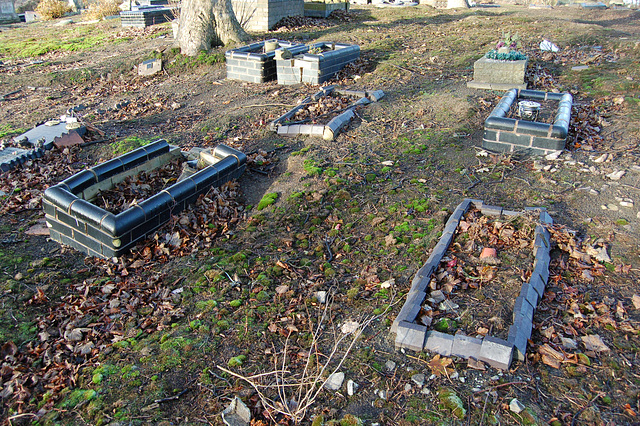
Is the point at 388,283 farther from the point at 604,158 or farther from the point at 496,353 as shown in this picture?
the point at 604,158

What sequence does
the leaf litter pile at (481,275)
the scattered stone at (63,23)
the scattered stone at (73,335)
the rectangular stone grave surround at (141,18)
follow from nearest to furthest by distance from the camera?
the leaf litter pile at (481,275), the scattered stone at (73,335), the rectangular stone grave surround at (141,18), the scattered stone at (63,23)

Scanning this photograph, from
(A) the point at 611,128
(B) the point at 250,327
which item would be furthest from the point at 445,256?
(A) the point at 611,128

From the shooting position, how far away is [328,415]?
9.08 feet

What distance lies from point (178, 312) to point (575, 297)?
3.45 m

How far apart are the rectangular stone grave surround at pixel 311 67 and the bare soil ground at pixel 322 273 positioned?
1.04 m

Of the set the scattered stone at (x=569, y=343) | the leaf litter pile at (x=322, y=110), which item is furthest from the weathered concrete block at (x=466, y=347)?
the leaf litter pile at (x=322, y=110)

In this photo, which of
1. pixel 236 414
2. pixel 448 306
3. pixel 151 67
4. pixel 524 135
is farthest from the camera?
pixel 151 67

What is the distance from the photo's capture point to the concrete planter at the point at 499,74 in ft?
28.1

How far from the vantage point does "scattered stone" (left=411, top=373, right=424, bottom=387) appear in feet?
9.61

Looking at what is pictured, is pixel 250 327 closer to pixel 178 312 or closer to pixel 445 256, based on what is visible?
pixel 178 312

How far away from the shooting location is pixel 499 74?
28.5 feet

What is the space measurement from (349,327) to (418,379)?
2.41ft

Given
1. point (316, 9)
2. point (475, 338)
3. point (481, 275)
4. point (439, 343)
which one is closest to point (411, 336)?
point (439, 343)

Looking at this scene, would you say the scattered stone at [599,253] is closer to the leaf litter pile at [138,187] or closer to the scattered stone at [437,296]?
the scattered stone at [437,296]
